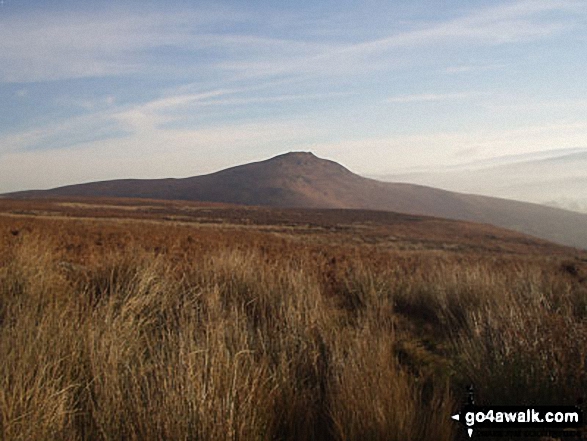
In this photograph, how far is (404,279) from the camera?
9469 mm

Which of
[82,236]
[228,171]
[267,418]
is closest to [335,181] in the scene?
[228,171]

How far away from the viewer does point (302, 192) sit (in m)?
134

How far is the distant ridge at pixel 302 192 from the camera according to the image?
400ft

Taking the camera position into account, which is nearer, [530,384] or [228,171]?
[530,384]

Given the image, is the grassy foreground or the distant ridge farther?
the distant ridge

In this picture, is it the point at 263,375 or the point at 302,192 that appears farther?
the point at 302,192

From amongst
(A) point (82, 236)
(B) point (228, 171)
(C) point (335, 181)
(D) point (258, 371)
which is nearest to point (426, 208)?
(C) point (335, 181)

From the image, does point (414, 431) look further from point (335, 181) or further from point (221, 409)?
point (335, 181)

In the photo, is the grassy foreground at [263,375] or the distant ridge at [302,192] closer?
the grassy foreground at [263,375]

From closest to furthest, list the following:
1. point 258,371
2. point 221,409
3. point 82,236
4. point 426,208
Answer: point 221,409 → point 258,371 → point 82,236 → point 426,208

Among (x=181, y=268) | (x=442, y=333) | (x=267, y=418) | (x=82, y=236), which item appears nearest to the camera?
Result: (x=267, y=418)

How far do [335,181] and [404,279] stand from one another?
5980 inches

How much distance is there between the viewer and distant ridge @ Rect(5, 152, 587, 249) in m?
122

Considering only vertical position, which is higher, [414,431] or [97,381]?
[97,381]
